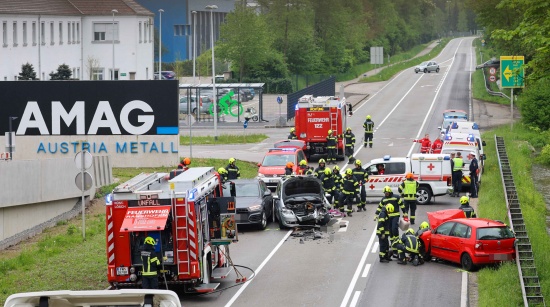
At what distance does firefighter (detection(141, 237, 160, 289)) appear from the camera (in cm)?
1831

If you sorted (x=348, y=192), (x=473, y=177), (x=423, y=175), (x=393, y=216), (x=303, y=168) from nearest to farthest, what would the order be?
(x=393, y=216)
(x=348, y=192)
(x=423, y=175)
(x=473, y=177)
(x=303, y=168)

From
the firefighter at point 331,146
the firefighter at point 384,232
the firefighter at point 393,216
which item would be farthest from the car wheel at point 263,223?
the firefighter at point 331,146

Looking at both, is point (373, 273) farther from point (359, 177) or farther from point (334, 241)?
point (359, 177)

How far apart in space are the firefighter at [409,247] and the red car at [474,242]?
460 mm

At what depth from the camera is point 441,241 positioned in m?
23.4

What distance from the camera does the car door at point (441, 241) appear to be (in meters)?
23.2

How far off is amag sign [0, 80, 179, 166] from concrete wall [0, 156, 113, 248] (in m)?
6.56

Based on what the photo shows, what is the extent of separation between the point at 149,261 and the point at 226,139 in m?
37.9

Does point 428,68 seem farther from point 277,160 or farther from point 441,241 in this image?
point 441,241

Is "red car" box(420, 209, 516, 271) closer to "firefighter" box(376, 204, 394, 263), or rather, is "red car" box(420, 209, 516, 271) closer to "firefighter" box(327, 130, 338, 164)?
"firefighter" box(376, 204, 394, 263)

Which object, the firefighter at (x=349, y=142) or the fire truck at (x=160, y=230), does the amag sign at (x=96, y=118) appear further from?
the fire truck at (x=160, y=230)

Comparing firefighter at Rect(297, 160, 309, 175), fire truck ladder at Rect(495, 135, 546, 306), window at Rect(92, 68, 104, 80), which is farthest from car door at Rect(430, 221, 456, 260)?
window at Rect(92, 68, 104, 80)

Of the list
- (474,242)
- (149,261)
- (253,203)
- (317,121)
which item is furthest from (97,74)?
(149,261)

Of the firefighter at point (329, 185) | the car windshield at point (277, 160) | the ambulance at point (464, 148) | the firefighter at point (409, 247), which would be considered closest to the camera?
the firefighter at point (409, 247)
